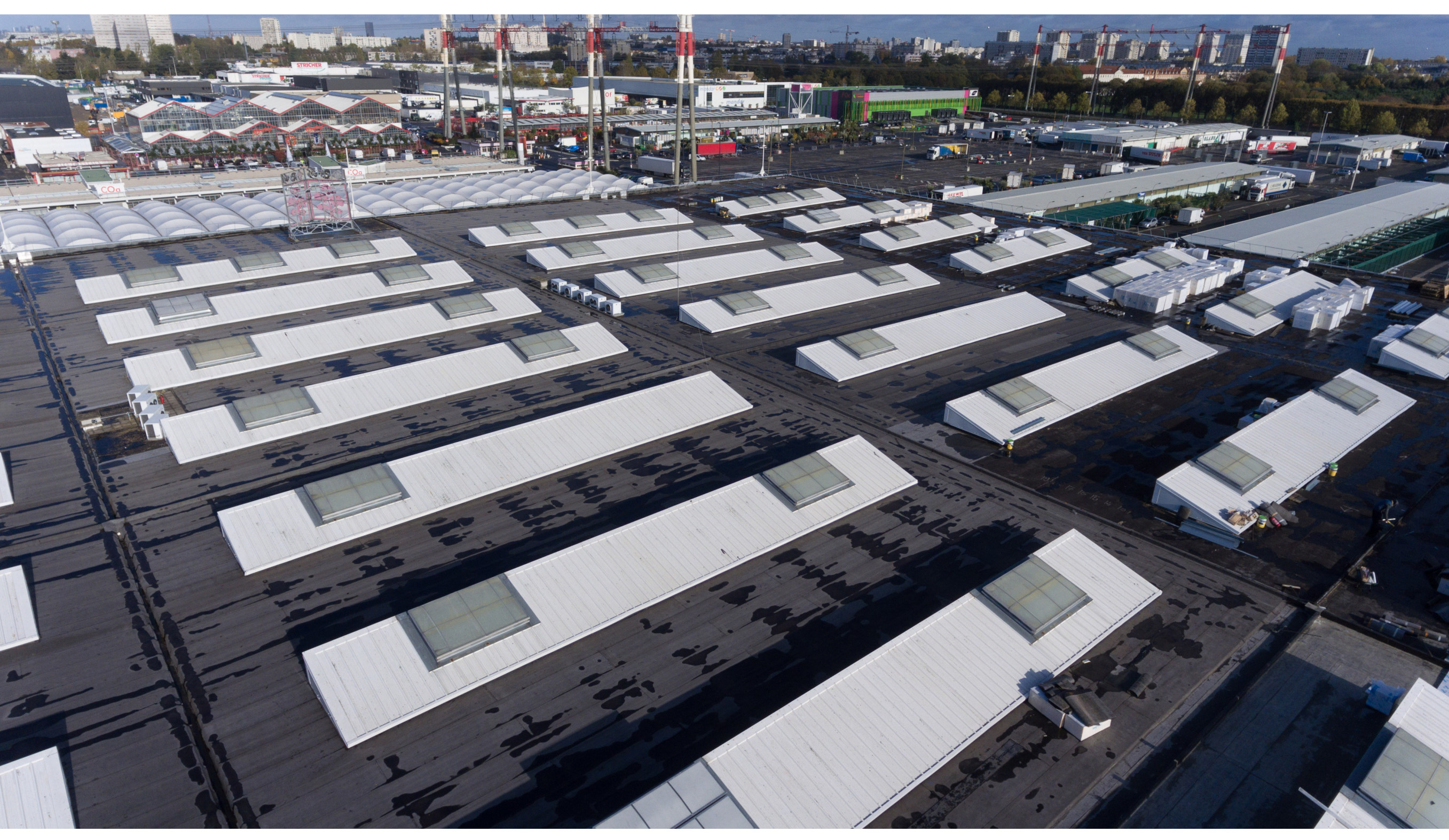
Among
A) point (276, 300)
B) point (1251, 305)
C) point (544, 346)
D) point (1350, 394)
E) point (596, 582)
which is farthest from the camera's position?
point (1251, 305)

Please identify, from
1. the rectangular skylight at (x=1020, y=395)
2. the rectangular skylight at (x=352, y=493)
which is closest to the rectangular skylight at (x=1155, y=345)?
the rectangular skylight at (x=1020, y=395)

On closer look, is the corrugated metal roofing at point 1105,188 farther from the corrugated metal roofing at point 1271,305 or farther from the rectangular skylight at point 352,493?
the rectangular skylight at point 352,493

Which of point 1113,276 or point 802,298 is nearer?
point 802,298

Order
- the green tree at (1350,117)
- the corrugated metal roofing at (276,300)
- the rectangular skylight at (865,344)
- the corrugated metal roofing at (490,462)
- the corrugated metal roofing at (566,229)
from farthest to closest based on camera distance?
the green tree at (1350,117), the corrugated metal roofing at (566,229), the corrugated metal roofing at (276,300), the rectangular skylight at (865,344), the corrugated metal roofing at (490,462)

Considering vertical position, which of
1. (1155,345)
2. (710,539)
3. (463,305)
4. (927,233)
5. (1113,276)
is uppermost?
(927,233)

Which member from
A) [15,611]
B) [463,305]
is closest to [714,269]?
[463,305]

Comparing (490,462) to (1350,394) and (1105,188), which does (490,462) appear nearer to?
(1350,394)
